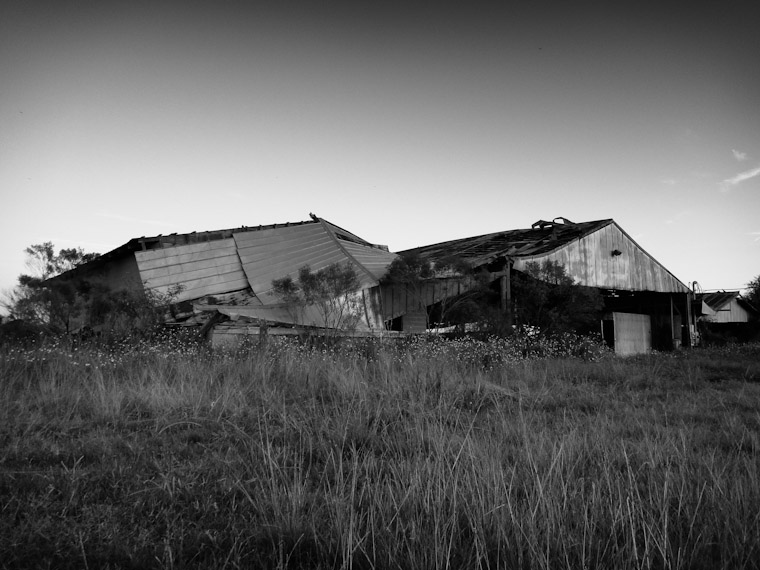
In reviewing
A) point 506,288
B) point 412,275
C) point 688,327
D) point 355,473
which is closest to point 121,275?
point 412,275

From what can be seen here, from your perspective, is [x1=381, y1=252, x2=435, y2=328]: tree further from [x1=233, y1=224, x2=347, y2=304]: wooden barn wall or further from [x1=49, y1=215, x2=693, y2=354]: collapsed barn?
[x1=233, y1=224, x2=347, y2=304]: wooden barn wall

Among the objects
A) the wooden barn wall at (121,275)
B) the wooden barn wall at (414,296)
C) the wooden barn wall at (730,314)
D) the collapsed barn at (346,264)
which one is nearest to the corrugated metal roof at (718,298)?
the wooden barn wall at (730,314)

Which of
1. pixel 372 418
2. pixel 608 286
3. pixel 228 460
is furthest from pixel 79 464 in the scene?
pixel 608 286

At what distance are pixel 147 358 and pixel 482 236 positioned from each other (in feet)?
59.4

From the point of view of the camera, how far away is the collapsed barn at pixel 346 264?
13.6 metres

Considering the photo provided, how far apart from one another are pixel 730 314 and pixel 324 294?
2833 cm

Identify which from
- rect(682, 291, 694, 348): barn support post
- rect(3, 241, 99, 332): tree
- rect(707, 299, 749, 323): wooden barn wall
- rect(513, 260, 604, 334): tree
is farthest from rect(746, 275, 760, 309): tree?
rect(3, 241, 99, 332): tree

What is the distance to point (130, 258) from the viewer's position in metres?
14.4

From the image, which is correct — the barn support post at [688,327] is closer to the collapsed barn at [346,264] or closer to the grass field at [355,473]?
the collapsed barn at [346,264]

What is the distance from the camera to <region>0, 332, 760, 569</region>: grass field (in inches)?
77.6

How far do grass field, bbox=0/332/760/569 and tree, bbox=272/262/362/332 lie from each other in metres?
6.89

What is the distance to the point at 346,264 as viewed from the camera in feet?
53.3

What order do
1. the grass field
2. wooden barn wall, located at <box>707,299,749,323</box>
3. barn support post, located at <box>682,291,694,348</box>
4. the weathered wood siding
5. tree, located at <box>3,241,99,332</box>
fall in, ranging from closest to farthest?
the grass field < tree, located at <box>3,241,99,332</box> < the weathered wood siding < barn support post, located at <box>682,291,694,348</box> < wooden barn wall, located at <box>707,299,749,323</box>

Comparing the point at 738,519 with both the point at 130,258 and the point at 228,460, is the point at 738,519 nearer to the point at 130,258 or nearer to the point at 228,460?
the point at 228,460
